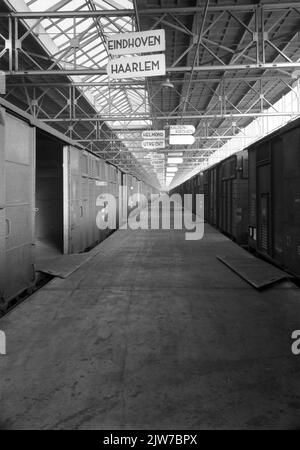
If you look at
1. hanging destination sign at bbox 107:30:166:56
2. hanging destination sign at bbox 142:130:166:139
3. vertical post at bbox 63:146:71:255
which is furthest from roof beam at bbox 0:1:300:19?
hanging destination sign at bbox 142:130:166:139

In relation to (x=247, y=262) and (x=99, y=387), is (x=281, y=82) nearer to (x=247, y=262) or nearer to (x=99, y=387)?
(x=247, y=262)

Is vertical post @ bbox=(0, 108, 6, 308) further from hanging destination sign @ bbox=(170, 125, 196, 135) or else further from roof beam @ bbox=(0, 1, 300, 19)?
hanging destination sign @ bbox=(170, 125, 196, 135)

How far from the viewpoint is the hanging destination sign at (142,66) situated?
24.6 feet

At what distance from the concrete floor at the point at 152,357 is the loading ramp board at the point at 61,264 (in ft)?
1.88

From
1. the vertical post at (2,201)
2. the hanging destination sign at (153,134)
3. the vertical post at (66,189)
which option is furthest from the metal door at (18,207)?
the hanging destination sign at (153,134)

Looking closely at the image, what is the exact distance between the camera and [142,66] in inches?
297

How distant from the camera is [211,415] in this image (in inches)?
99.7

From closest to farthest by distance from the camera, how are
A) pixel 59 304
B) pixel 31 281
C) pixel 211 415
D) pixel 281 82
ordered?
1. pixel 211 415
2. pixel 59 304
3. pixel 31 281
4. pixel 281 82

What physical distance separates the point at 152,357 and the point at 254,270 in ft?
13.6

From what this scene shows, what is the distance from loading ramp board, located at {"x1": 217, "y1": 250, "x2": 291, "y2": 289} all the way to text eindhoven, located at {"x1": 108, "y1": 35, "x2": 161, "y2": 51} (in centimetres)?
489

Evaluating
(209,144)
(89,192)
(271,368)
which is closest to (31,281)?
(271,368)

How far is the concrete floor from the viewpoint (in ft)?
8.36

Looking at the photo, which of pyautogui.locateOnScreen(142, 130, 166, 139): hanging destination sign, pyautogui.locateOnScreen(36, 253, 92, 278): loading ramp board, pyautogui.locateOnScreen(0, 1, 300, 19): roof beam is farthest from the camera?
pyautogui.locateOnScreen(142, 130, 166, 139): hanging destination sign
